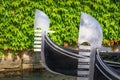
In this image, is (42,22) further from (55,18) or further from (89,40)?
(55,18)

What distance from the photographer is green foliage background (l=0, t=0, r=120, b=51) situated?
324 inches

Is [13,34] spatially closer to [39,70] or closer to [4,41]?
[4,41]

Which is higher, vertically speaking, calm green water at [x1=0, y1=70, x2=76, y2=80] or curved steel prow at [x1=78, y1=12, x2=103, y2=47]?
curved steel prow at [x1=78, y1=12, x2=103, y2=47]

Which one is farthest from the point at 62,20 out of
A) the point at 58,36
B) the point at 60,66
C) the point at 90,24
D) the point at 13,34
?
the point at 90,24

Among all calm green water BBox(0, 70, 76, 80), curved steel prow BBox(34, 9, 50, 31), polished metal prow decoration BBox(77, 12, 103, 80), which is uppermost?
curved steel prow BBox(34, 9, 50, 31)

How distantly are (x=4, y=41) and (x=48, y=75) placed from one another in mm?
1212

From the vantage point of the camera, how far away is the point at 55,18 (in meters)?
8.57

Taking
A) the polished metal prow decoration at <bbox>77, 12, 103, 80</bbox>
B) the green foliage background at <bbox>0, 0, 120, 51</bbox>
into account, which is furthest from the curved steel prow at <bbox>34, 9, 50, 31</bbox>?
the green foliage background at <bbox>0, 0, 120, 51</bbox>

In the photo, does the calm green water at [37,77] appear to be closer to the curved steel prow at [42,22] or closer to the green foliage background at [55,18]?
the green foliage background at [55,18]

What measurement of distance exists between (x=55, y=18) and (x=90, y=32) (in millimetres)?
4030

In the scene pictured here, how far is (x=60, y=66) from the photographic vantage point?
6.62 meters

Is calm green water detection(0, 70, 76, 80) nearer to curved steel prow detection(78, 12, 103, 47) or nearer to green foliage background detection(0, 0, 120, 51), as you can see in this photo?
green foliage background detection(0, 0, 120, 51)

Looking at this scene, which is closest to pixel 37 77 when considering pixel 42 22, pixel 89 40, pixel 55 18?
pixel 55 18

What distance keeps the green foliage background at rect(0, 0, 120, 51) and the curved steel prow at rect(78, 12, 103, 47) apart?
3.69 metres
